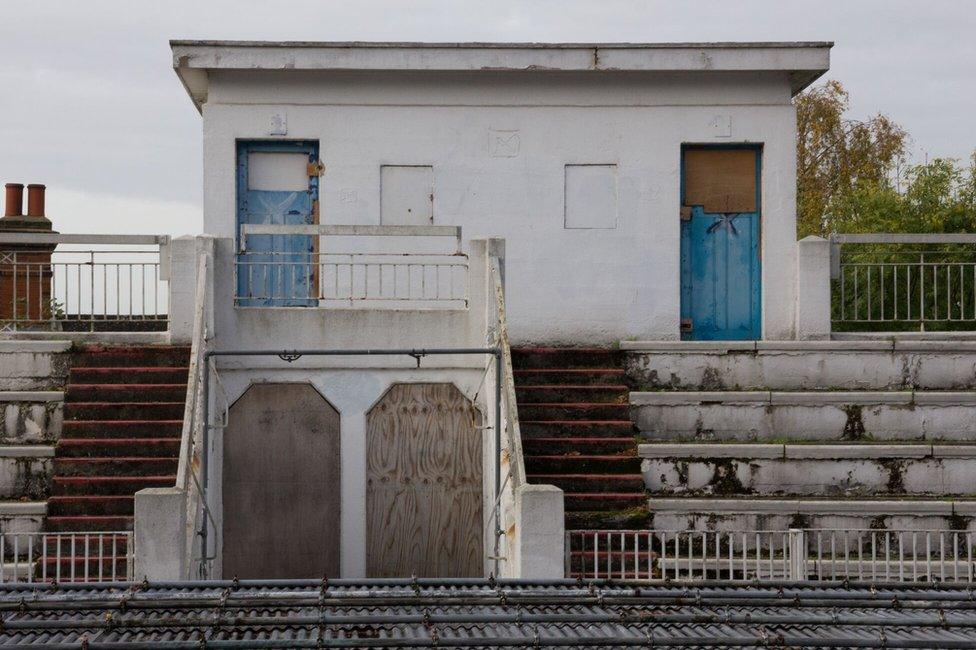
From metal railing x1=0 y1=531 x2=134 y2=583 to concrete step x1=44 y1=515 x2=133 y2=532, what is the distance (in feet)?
0.42

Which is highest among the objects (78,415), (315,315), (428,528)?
(315,315)

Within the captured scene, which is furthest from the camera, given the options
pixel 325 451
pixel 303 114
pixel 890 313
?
pixel 890 313

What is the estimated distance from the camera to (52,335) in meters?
16.0

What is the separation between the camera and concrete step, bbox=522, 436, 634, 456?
45.2 ft

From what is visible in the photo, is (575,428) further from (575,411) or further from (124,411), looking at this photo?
(124,411)

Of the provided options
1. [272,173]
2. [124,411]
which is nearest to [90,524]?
[124,411]

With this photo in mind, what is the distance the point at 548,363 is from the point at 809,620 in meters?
7.92

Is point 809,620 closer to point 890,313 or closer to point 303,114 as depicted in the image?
point 303,114

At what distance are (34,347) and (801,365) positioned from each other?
8983 mm

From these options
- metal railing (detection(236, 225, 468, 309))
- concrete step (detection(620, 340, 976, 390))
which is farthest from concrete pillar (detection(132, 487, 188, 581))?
metal railing (detection(236, 225, 468, 309))

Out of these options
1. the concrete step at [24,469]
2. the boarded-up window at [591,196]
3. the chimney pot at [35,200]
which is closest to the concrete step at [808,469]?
the boarded-up window at [591,196]

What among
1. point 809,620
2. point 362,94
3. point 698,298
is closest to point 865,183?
point 698,298

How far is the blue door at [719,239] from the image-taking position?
18125 millimetres

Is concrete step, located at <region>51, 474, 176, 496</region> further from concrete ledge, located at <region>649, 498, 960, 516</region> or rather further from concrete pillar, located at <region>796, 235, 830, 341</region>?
concrete pillar, located at <region>796, 235, 830, 341</region>
